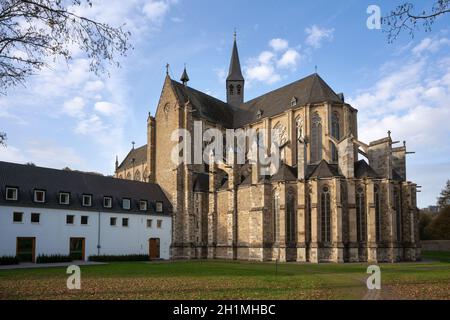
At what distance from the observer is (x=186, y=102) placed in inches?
2014

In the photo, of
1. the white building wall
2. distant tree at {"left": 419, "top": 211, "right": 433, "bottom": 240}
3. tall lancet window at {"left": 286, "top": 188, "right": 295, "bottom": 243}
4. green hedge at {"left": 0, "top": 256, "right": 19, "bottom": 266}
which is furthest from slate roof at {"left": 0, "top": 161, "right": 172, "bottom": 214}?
distant tree at {"left": 419, "top": 211, "right": 433, "bottom": 240}

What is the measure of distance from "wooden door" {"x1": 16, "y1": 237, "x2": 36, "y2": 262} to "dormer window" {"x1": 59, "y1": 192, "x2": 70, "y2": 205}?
174 inches

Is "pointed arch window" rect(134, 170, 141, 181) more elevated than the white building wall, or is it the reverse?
"pointed arch window" rect(134, 170, 141, 181)

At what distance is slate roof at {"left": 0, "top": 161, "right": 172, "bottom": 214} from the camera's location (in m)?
37.4

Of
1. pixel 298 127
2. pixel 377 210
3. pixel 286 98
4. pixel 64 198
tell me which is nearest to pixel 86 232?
pixel 64 198

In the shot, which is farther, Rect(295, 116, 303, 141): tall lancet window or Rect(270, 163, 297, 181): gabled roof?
Rect(295, 116, 303, 141): tall lancet window

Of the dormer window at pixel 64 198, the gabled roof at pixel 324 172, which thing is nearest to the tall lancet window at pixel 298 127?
the gabled roof at pixel 324 172

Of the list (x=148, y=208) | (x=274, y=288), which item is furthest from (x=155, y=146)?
(x=274, y=288)

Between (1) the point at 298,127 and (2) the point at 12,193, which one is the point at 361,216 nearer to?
(1) the point at 298,127

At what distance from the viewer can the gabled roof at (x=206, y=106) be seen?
52.9 metres

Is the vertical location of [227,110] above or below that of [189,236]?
above

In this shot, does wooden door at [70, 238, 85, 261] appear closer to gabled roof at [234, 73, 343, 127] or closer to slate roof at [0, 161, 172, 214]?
slate roof at [0, 161, 172, 214]
